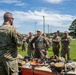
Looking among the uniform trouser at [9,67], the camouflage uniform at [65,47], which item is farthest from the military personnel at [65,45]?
the uniform trouser at [9,67]

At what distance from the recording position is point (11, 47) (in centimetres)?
700

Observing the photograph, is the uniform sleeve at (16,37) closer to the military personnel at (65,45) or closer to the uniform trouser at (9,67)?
the uniform trouser at (9,67)

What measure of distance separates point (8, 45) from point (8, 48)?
7 cm

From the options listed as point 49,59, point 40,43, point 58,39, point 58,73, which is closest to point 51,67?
point 58,73

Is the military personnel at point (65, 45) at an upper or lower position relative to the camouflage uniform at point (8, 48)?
lower

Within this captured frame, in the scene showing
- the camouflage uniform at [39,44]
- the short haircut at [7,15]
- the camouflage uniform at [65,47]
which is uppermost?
the short haircut at [7,15]

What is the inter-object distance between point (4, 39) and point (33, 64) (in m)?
2.16

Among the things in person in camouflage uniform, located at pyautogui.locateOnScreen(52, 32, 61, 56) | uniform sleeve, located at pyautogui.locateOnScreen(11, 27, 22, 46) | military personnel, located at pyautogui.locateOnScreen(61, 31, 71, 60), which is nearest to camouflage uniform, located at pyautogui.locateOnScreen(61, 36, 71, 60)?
military personnel, located at pyautogui.locateOnScreen(61, 31, 71, 60)

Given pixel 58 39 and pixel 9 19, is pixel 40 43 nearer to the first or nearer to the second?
pixel 9 19

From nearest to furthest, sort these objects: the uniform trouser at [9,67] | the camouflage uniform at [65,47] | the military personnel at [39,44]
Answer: the uniform trouser at [9,67], the military personnel at [39,44], the camouflage uniform at [65,47]

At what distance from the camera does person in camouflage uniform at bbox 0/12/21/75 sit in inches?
272

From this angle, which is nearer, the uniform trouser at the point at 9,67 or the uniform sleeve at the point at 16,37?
the uniform sleeve at the point at 16,37

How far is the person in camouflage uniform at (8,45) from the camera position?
6.91m

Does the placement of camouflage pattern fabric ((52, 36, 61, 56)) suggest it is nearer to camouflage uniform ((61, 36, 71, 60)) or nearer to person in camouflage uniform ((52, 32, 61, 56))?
person in camouflage uniform ((52, 32, 61, 56))
